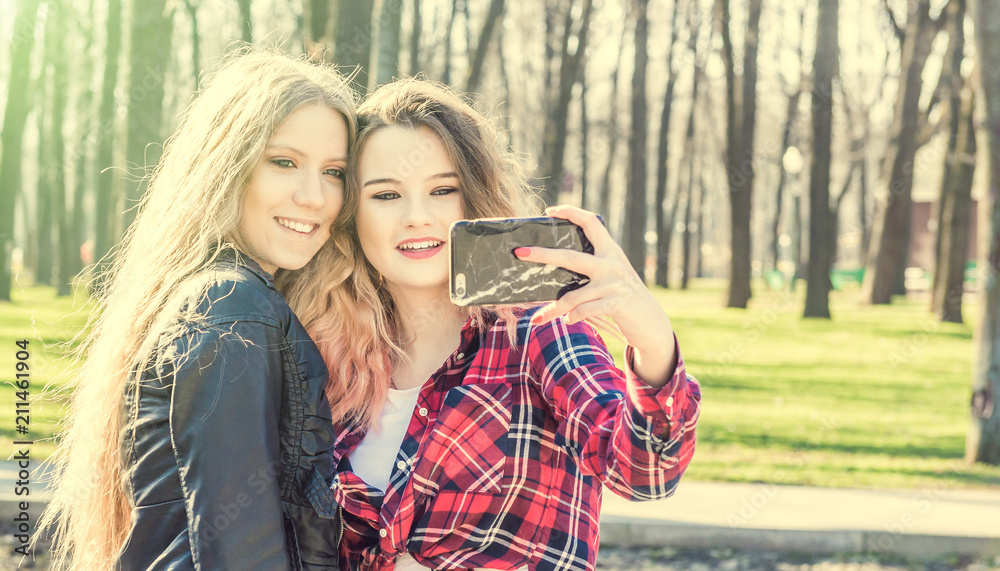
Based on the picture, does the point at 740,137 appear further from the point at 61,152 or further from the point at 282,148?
the point at 61,152

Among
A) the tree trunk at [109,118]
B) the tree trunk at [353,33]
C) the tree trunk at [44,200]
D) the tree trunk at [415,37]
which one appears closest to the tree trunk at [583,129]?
the tree trunk at [415,37]

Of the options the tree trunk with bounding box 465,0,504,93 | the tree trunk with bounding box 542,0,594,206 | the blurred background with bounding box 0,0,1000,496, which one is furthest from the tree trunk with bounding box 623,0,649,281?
the tree trunk with bounding box 465,0,504,93

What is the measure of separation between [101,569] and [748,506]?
4.69 metres

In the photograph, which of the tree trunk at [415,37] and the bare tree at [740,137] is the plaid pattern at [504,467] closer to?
the tree trunk at [415,37]

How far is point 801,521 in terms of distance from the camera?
5367 millimetres

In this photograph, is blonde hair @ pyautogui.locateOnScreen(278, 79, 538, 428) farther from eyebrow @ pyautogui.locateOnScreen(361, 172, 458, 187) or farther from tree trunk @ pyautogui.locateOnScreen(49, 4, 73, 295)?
tree trunk @ pyautogui.locateOnScreen(49, 4, 73, 295)

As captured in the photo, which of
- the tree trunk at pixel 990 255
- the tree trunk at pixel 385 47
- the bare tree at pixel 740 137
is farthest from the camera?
the bare tree at pixel 740 137

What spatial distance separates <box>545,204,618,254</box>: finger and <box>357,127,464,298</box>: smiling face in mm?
701

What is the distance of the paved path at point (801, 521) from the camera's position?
17.0 feet

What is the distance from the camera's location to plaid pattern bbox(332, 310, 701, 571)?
82.4 inches

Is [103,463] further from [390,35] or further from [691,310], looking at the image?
[691,310]

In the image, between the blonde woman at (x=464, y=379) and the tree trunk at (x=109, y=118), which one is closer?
the blonde woman at (x=464, y=379)

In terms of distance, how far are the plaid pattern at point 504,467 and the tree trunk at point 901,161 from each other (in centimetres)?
1992

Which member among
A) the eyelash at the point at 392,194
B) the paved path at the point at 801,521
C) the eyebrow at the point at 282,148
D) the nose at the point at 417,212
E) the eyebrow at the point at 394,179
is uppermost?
the eyebrow at the point at 282,148
